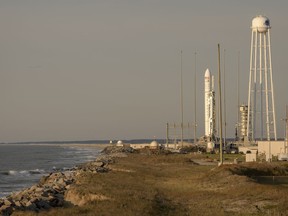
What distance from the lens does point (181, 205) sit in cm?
2708

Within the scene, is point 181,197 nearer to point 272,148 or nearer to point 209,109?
point 272,148

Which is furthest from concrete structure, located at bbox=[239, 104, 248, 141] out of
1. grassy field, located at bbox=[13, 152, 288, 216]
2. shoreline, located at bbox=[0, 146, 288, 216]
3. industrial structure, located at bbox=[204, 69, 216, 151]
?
shoreline, located at bbox=[0, 146, 288, 216]

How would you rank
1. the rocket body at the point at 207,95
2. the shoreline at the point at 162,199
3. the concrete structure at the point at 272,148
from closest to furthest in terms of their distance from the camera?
1. the shoreline at the point at 162,199
2. the concrete structure at the point at 272,148
3. the rocket body at the point at 207,95

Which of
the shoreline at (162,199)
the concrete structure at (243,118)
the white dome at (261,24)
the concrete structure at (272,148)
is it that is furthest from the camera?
the concrete structure at (243,118)

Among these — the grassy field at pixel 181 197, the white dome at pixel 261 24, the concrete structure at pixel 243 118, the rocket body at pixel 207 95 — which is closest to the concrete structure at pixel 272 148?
the white dome at pixel 261 24

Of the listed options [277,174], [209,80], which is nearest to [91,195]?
[277,174]

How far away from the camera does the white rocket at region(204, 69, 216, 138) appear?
111750mm

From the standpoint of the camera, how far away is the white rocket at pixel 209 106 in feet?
367

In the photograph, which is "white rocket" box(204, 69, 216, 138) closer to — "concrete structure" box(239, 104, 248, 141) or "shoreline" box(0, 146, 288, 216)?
"concrete structure" box(239, 104, 248, 141)

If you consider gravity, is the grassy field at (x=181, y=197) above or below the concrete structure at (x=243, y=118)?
below

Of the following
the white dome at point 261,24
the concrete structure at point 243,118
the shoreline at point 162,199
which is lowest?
the shoreline at point 162,199

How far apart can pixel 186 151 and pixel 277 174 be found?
51958mm

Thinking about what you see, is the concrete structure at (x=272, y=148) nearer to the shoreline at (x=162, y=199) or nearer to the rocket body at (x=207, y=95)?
the shoreline at (x=162, y=199)

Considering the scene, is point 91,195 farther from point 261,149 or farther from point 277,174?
point 261,149
